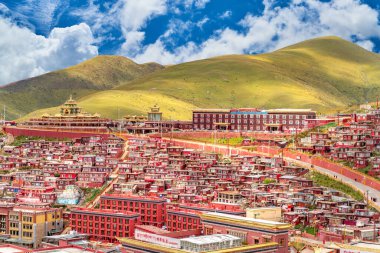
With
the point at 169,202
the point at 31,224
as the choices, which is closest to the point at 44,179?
the point at 31,224

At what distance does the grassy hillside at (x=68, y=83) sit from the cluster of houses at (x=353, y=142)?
66.4 metres

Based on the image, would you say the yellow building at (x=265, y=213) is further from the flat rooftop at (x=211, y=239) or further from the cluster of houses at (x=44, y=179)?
the cluster of houses at (x=44, y=179)

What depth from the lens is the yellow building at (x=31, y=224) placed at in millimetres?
50750

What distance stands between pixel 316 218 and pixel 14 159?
1145 inches

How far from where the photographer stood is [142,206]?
2053 inches

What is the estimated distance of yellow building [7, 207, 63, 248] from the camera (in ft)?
167

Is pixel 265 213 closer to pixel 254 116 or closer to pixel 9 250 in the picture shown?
pixel 9 250

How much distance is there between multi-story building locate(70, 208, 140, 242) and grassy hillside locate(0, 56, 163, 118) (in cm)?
7369

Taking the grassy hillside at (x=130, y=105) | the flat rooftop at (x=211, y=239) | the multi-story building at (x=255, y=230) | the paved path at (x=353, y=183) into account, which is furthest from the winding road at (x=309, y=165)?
the grassy hillside at (x=130, y=105)

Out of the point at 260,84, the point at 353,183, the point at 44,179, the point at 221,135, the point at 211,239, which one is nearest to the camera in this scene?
the point at 211,239

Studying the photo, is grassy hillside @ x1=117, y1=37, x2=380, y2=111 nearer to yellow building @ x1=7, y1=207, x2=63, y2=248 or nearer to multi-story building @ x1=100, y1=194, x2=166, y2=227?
multi-story building @ x1=100, y1=194, x2=166, y2=227

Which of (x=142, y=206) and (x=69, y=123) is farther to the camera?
(x=69, y=123)

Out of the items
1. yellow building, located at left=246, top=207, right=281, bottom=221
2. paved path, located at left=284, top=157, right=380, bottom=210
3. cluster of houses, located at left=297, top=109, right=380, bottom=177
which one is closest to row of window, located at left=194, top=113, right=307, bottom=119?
cluster of houses, located at left=297, top=109, right=380, bottom=177

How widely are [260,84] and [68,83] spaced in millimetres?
44319
